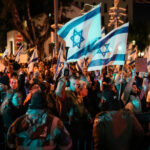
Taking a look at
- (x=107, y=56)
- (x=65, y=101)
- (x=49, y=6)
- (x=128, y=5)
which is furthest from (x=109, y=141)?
(x=128, y=5)

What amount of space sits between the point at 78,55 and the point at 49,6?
28241 millimetres

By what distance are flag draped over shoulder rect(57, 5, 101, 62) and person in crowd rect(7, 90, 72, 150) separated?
3.65 meters

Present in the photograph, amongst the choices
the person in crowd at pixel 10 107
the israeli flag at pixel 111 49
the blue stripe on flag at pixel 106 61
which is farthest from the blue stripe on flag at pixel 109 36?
the person in crowd at pixel 10 107

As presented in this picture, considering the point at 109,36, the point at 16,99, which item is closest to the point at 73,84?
the point at 16,99

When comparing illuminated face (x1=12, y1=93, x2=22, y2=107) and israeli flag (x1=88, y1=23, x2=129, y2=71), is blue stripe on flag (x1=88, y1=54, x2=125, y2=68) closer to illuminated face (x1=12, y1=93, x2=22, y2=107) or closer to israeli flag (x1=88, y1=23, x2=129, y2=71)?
israeli flag (x1=88, y1=23, x2=129, y2=71)

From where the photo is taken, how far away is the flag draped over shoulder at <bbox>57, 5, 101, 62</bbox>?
6969 millimetres

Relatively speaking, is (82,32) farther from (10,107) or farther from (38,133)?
(38,133)

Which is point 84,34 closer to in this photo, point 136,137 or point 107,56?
point 107,56

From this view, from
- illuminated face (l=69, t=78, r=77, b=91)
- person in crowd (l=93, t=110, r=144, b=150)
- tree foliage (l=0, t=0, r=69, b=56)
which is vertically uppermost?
tree foliage (l=0, t=0, r=69, b=56)

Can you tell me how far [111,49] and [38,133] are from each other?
185 inches

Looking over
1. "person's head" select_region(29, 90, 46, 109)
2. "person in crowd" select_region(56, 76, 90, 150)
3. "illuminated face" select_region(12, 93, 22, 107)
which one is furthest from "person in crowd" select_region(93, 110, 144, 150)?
"illuminated face" select_region(12, 93, 22, 107)

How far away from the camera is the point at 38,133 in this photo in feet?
11.2

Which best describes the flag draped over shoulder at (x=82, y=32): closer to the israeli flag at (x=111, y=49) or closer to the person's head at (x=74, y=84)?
the israeli flag at (x=111, y=49)

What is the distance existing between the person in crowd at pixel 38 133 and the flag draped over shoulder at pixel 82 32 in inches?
144
